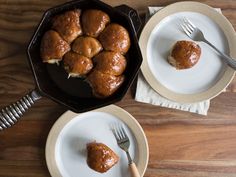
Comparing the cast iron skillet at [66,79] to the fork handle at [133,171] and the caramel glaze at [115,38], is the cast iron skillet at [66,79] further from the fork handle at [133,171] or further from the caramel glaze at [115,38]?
the fork handle at [133,171]

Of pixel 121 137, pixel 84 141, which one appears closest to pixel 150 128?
pixel 121 137

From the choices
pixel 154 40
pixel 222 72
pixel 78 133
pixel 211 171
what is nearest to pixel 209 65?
pixel 222 72

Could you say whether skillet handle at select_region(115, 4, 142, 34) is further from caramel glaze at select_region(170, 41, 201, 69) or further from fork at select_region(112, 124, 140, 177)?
fork at select_region(112, 124, 140, 177)

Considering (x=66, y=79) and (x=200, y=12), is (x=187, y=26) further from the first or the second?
(x=66, y=79)

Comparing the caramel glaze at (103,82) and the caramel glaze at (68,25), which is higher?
the caramel glaze at (68,25)

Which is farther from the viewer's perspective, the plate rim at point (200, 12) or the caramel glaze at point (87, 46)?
the plate rim at point (200, 12)

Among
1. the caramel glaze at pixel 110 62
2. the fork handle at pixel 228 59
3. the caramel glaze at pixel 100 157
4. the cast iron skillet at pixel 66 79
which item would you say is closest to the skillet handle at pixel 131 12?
the cast iron skillet at pixel 66 79

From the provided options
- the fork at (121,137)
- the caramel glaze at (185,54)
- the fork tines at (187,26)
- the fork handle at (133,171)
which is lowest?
the fork handle at (133,171)
